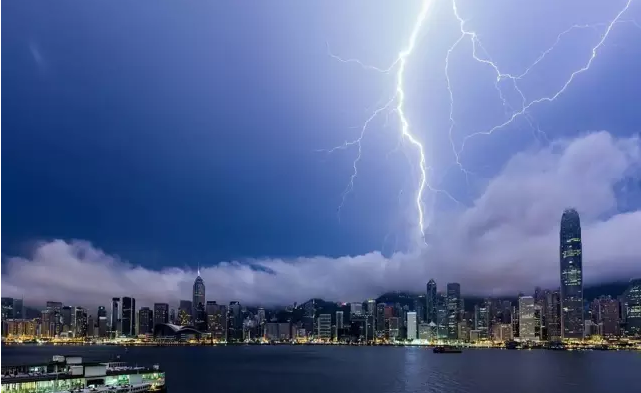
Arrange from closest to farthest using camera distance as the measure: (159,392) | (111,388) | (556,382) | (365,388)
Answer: (111,388) < (159,392) < (365,388) < (556,382)

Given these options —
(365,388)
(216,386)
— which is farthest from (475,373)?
(216,386)

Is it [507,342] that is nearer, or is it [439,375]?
[439,375]

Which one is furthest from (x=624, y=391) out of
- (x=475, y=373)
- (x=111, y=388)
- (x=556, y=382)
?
(x=111, y=388)

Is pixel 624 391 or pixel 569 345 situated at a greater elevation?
pixel 624 391

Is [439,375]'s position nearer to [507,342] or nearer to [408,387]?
[408,387]

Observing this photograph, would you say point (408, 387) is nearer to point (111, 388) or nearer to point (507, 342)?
point (111, 388)

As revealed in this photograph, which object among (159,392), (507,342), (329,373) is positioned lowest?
(507,342)

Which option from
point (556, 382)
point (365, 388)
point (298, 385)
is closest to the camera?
point (365, 388)
